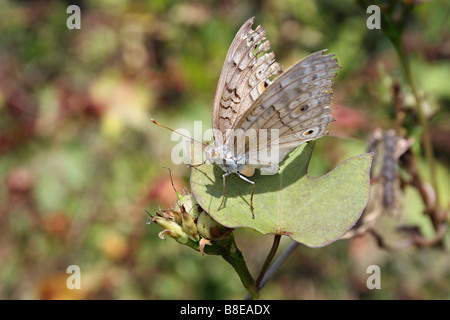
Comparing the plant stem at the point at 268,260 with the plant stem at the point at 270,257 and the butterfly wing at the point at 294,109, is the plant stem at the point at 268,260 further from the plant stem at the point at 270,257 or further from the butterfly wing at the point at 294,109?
the butterfly wing at the point at 294,109

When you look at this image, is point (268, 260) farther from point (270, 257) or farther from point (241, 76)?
point (241, 76)

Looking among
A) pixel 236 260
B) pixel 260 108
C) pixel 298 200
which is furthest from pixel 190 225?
pixel 260 108

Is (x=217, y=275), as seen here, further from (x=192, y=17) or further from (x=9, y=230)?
(x=192, y=17)

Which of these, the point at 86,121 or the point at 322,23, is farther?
the point at 322,23

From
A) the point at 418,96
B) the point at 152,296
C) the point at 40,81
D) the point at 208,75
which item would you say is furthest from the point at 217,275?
the point at 40,81

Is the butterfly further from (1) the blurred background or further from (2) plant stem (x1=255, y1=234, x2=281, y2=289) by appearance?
(1) the blurred background

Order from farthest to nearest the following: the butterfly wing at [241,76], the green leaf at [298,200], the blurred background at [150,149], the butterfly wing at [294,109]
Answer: the blurred background at [150,149] < the butterfly wing at [241,76] < the butterfly wing at [294,109] < the green leaf at [298,200]

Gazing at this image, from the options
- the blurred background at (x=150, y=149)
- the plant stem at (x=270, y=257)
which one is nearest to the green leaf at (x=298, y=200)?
the plant stem at (x=270, y=257)
